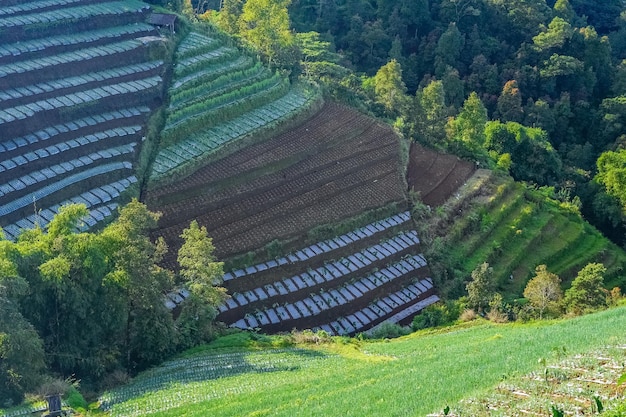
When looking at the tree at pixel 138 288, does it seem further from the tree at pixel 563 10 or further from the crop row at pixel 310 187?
the tree at pixel 563 10

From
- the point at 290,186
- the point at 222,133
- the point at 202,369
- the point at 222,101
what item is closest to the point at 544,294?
the point at 290,186

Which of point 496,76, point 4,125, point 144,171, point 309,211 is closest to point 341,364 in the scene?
point 309,211

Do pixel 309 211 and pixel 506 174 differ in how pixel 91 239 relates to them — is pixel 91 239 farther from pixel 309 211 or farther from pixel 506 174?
pixel 506 174

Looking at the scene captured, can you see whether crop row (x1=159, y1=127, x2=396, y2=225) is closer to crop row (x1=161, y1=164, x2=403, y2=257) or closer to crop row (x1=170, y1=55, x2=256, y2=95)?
crop row (x1=161, y1=164, x2=403, y2=257)

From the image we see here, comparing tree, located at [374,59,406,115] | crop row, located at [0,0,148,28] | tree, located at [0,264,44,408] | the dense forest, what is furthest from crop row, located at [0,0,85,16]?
tree, located at [0,264,44,408]

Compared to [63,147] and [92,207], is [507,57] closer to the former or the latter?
[63,147]

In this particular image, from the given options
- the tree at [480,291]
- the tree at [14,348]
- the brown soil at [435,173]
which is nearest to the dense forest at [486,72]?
the brown soil at [435,173]
